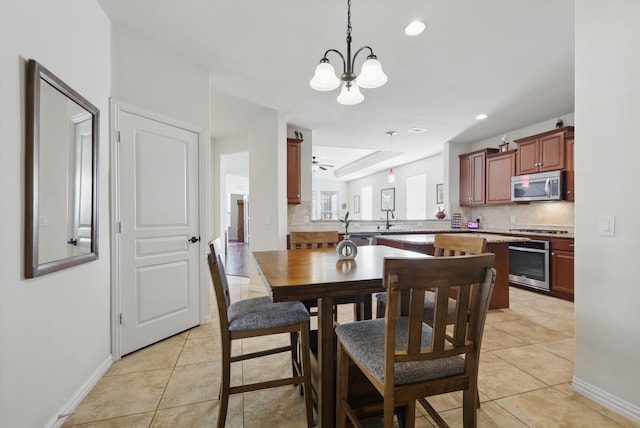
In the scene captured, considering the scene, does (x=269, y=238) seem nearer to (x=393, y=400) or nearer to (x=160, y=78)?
(x=160, y=78)

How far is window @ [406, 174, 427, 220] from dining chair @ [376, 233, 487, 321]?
5824mm

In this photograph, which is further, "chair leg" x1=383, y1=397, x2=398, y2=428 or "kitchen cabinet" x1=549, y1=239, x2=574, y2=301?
"kitchen cabinet" x1=549, y1=239, x2=574, y2=301

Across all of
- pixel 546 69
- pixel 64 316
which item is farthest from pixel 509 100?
pixel 64 316

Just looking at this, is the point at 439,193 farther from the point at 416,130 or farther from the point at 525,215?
the point at 416,130

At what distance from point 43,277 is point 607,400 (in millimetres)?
3105

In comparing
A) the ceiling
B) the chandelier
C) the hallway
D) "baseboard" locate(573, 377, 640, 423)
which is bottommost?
the hallway

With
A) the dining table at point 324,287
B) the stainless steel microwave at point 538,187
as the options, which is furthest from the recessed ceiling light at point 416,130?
the dining table at point 324,287

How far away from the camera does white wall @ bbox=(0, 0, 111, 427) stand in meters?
1.29

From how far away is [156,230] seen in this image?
8.39 ft

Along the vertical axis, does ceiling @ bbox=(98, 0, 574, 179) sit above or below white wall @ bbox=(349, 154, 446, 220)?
above

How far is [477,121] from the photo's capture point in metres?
4.66

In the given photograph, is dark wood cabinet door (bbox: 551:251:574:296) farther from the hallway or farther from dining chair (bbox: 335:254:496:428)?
the hallway

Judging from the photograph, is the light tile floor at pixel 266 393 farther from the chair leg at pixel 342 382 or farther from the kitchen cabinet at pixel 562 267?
the kitchen cabinet at pixel 562 267

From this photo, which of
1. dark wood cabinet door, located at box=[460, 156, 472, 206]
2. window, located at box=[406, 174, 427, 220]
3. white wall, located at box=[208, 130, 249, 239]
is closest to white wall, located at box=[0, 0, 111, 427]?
white wall, located at box=[208, 130, 249, 239]
